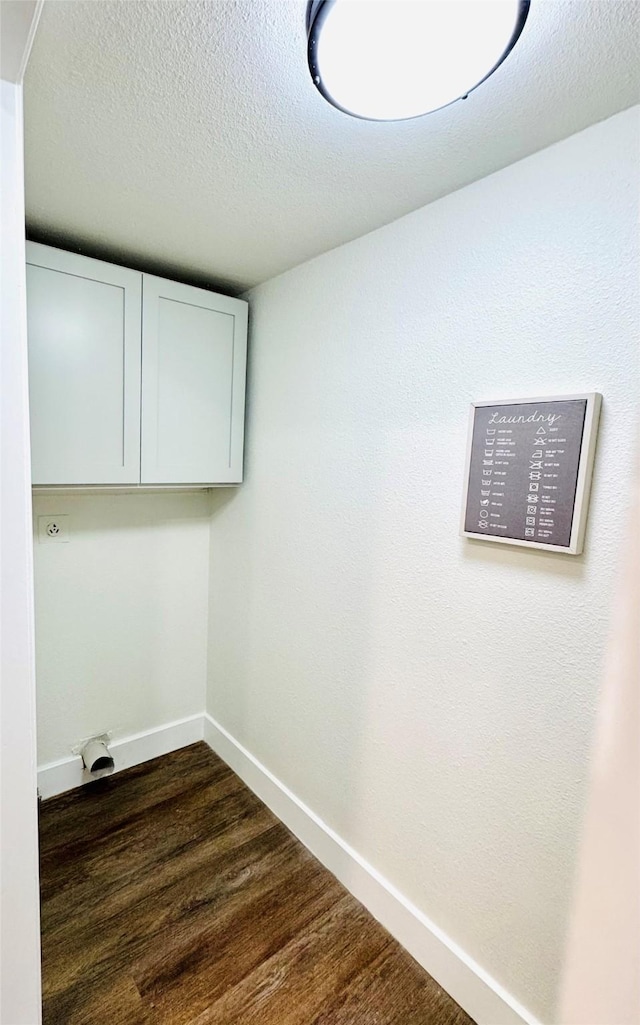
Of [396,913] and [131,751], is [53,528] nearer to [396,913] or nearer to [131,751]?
[131,751]

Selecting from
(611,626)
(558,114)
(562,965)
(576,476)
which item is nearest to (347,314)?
(558,114)

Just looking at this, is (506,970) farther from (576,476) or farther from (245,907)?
(576,476)

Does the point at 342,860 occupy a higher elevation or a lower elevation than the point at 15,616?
lower

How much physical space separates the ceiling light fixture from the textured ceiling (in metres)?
0.06

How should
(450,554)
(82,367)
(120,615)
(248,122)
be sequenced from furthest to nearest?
(120,615) < (82,367) < (450,554) < (248,122)

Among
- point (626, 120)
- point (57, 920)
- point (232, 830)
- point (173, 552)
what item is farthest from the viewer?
point (173, 552)

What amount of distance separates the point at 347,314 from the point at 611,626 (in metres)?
1.23

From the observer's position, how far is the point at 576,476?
1.01 meters

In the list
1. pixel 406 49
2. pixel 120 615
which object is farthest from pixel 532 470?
pixel 120 615

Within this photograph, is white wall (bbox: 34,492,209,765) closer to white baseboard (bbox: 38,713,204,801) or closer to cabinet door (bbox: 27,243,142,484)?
white baseboard (bbox: 38,713,204,801)

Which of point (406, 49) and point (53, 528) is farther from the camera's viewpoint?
point (53, 528)

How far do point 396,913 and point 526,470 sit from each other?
57.9 inches

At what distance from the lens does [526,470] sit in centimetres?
110

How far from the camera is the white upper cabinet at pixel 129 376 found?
156cm
